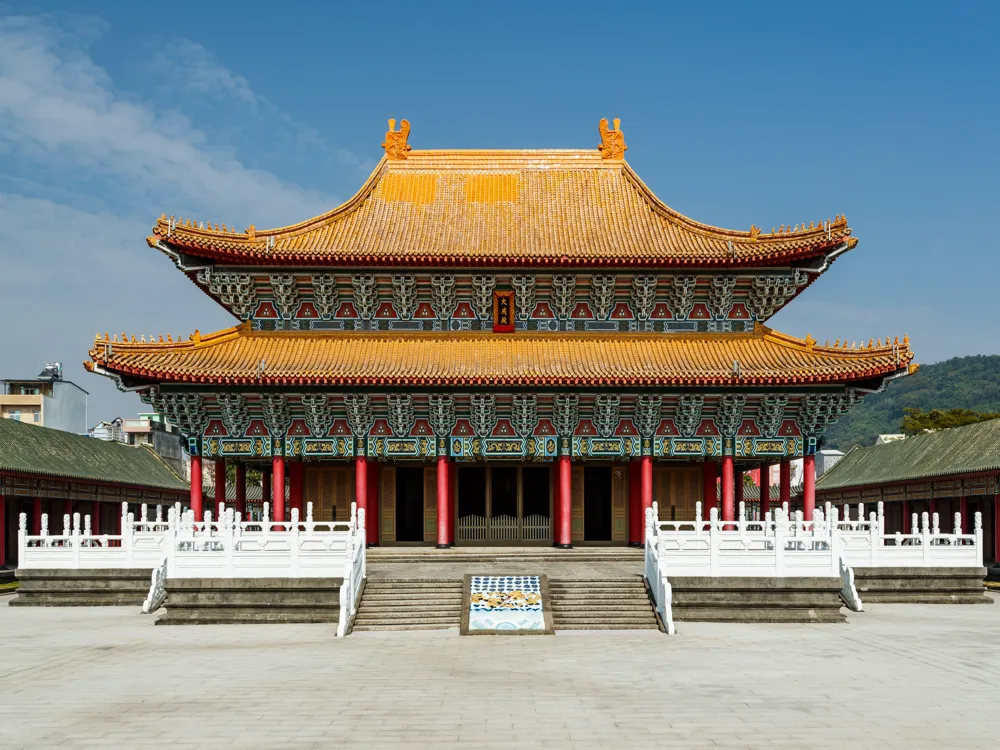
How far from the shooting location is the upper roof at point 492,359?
3188 centimetres

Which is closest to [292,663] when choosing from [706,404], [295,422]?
[295,422]

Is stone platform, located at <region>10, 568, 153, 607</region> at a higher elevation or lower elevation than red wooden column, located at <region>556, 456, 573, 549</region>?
lower

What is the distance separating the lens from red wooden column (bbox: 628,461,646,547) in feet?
114


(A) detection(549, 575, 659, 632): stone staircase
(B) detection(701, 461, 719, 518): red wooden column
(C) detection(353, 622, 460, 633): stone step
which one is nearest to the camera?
(C) detection(353, 622, 460, 633): stone step

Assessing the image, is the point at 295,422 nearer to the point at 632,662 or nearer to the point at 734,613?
the point at 734,613

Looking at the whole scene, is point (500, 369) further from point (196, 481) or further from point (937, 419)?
point (937, 419)

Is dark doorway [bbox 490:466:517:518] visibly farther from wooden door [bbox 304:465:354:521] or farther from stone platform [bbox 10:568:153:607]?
stone platform [bbox 10:568:153:607]

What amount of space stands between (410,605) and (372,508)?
1172 centimetres

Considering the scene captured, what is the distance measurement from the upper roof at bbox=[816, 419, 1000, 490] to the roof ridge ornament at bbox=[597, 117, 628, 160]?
19827 millimetres

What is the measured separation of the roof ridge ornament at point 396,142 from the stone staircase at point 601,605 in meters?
21.3

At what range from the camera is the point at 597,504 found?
35.6 meters

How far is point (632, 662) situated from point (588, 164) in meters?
26.2

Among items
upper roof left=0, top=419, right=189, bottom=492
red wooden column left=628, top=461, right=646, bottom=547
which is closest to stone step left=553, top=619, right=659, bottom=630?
red wooden column left=628, top=461, right=646, bottom=547

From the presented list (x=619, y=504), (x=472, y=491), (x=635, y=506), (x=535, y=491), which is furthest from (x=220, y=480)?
(x=635, y=506)
